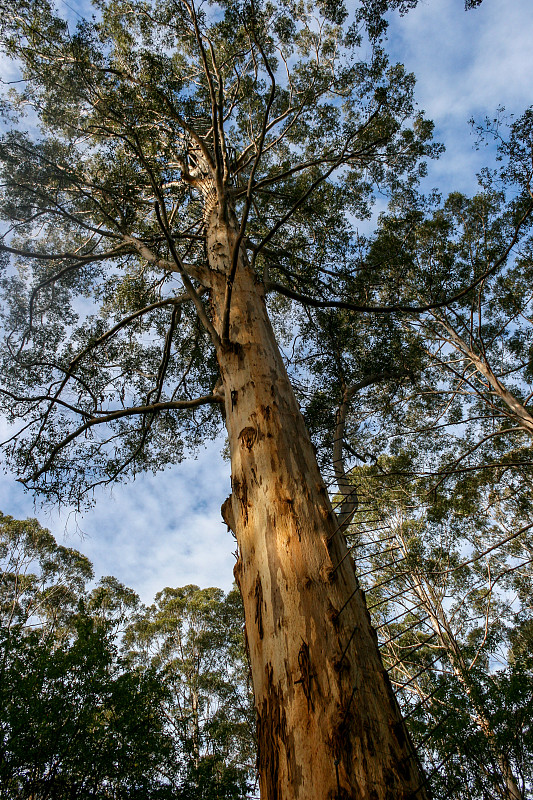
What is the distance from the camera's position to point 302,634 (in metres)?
1.53

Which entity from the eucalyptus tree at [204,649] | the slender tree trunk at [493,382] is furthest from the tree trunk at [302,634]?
the eucalyptus tree at [204,649]

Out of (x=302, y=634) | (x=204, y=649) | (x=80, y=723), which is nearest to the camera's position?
(x=302, y=634)

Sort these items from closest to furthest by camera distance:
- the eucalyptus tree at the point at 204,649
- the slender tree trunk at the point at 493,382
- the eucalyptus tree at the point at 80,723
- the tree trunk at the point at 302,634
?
the tree trunk at the point at 302,634 → the eucalyptus tree at the point at 80,723 → the slender tree trunk at the point at 493,382 → the eucalyptus tree at the point at 204,649

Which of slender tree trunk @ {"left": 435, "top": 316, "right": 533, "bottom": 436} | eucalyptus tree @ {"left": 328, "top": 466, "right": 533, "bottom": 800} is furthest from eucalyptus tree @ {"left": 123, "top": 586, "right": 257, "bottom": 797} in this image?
slender tree trunk @ {"left": 435, "top": 316, "right": 533, "bottom": 436}

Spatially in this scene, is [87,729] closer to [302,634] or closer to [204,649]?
[302,634]

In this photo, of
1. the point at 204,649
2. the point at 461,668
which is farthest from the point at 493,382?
the point at 204,649

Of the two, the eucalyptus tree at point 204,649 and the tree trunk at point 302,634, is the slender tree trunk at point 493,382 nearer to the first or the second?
the tree trunk at point 302,634

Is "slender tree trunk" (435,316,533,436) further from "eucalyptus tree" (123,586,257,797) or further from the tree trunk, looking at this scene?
"eucalyptus tree" (123,586,257,797)

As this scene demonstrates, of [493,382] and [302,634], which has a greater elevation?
[493,382]

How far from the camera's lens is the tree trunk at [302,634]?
1246mm

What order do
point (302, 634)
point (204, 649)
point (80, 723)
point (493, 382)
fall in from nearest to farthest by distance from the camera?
point (302, 634)
point (80, 723)
point (493, 382)
point (204, 649)

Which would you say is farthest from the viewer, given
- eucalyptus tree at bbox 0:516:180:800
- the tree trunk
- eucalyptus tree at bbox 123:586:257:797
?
eucalyptus tree at bbox 123:586:257:797

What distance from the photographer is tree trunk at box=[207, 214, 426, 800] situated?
1246 millimetres

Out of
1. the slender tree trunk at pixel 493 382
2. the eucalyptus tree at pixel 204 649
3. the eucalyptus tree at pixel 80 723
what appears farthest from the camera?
the eucalyptus tree at pixel 204 649
